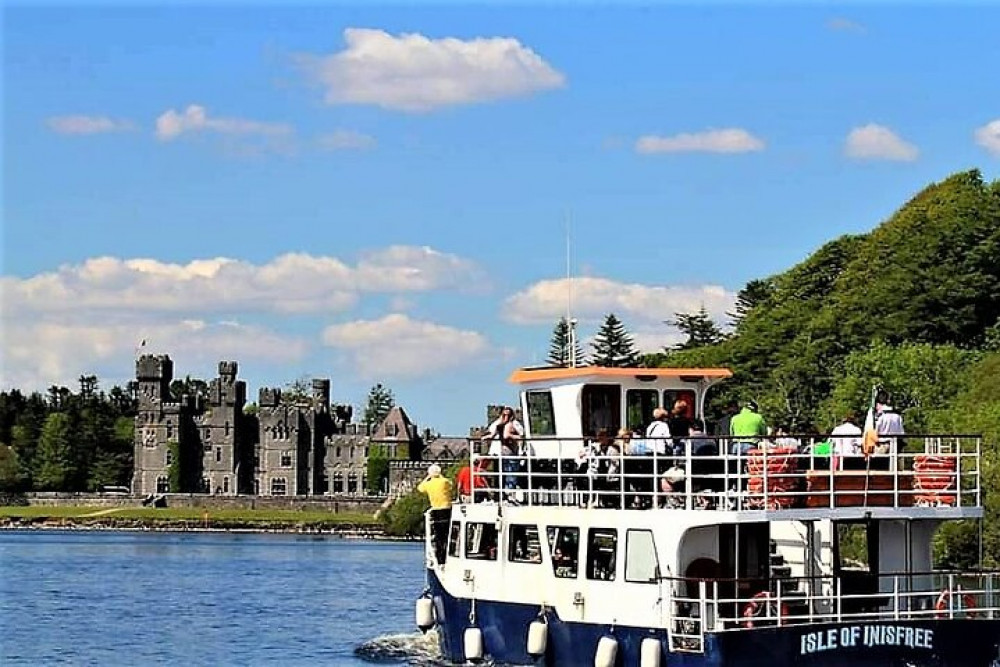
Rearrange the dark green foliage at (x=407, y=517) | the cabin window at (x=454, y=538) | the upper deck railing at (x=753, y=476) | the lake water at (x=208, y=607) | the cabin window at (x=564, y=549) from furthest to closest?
the dark green foliage at (x=407, y=517)
the lake water at (x=208, y=607)
the cabin window at (x=454, y=538)
the cabin window at (x=564, y=549)
the upper deck railing at (x=753, y=476)

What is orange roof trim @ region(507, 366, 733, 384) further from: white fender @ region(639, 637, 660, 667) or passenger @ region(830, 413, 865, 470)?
white fender @ region(639, 637, 660, 667)

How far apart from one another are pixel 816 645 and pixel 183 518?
13620cm

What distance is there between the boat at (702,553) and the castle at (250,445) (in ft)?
499

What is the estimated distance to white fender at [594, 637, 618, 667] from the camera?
2864cm

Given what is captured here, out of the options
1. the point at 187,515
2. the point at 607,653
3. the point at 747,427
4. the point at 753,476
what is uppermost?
the point at 747,427

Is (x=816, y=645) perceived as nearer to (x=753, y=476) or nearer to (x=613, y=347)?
(x=753, y=476)

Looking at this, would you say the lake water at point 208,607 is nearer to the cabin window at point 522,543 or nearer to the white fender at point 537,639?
the cabin window at point 522,543

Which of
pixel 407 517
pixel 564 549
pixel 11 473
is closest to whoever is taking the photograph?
pixel 564 549

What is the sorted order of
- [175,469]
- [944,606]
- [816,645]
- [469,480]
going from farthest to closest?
[175,469]
[469,480]
[944,606]
[816,645]

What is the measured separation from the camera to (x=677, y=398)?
33906 millimetres

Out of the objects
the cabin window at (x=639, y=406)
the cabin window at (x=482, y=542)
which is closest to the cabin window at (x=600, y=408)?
the cabin window at (x=639, y=406)

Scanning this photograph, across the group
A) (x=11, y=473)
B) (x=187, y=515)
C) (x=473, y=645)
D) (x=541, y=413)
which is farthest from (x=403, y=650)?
(x=11, y=473)

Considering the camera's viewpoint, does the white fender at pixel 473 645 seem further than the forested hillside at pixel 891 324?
No

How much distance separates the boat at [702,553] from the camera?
90.5 feet
